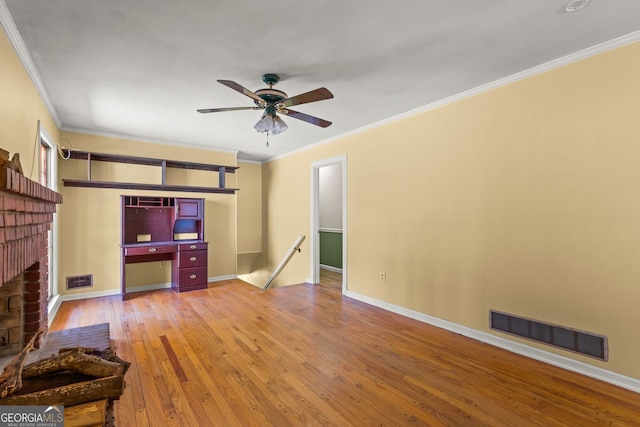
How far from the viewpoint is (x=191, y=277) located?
5094 mm

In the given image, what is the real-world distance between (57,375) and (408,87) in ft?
11.0

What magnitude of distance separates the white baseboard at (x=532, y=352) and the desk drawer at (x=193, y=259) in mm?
3181

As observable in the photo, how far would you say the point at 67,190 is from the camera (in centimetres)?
455

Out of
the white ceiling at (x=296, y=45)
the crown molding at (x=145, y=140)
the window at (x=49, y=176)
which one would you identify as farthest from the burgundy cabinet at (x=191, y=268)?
the white ceiling at (x=296, y=45)

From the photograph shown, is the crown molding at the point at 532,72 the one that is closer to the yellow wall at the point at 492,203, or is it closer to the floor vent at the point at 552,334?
the yellow wall at the point at 492,203

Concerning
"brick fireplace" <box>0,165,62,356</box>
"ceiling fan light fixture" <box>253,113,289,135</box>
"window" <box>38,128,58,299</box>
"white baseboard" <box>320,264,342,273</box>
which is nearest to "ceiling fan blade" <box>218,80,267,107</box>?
"ceiling fan light fixture" <box>253,113,289,135</box>

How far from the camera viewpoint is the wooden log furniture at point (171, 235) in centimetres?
488

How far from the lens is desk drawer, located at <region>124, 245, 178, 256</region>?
15.0 feet

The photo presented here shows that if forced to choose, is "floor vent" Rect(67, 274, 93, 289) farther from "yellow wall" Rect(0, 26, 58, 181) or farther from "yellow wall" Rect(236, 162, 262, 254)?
"yellow wall" Rect(236, 162, 262, 254)

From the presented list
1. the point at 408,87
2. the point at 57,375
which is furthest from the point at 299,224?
the point at 57,375

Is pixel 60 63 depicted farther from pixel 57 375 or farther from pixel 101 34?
pixel 57 375

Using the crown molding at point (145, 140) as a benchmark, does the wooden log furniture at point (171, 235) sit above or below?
below

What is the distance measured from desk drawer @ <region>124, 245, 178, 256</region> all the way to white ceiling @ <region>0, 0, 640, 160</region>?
6.75 feet

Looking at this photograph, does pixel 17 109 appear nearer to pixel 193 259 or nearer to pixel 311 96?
pixel 311 96
